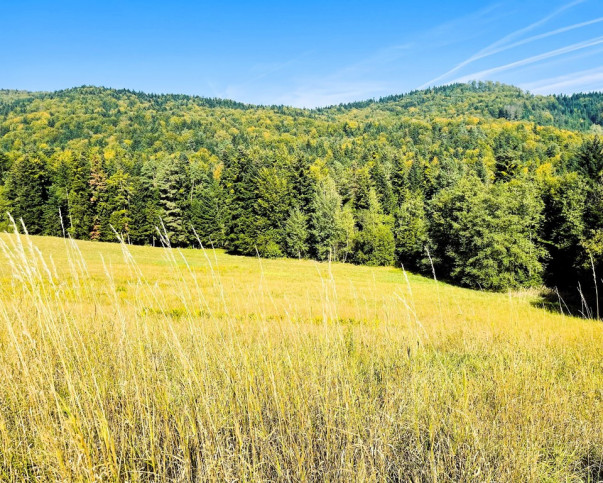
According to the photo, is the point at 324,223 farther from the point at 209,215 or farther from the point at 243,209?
the point at 209,215

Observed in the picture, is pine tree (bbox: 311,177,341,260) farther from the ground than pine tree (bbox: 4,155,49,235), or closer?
closer

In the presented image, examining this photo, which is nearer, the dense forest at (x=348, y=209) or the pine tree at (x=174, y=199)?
the dense forest at (x=348, y=209)

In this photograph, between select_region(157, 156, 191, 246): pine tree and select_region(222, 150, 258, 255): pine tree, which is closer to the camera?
select_region(222, 150, 258, 255): pine tree

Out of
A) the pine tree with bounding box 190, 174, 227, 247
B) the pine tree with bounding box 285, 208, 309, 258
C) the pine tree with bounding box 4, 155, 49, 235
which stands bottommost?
the pine tree with bounding box 285, 208, 309, 258

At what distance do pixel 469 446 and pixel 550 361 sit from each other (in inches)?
120

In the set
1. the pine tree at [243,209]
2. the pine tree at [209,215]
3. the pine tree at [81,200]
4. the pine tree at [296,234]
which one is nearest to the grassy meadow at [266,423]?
the pine tree at [243,209]

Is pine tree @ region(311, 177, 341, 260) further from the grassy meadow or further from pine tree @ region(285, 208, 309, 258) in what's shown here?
the grassy meadow

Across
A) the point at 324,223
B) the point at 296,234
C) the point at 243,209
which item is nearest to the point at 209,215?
the point at 243,209

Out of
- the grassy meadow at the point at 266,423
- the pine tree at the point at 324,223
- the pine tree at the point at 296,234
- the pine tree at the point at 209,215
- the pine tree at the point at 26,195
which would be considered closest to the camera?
the grassy meadow at the point at 266,423

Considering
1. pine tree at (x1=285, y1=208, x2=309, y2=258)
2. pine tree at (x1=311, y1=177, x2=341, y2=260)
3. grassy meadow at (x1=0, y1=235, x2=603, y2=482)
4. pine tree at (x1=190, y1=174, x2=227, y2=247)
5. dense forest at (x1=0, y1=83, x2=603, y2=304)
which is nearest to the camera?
grassy meadow at (x1=0, y1=235, x2=603, y2=482)

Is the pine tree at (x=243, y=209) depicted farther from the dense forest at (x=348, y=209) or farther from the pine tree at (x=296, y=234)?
the pine tree at (x=296, y=234)

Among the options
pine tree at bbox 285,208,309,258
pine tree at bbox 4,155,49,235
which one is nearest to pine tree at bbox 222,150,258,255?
pine tree at bbox 285,208,309,258

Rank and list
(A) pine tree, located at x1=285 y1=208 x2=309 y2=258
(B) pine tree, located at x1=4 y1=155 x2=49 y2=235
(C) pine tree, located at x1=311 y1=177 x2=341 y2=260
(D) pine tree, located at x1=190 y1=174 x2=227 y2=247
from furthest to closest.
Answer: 1. (C) pine tree, located at x1=311 y1=177 x2=341 y2=260
2. (D) pine tree, located at x1=190 y1=174 x2=227 y2=247
3. (A) pine tree, located at x1=285 y1=208 x2=309 y2=258
4. (B) pine tree, located at x1=4 y1=155 x2=49 y2=235

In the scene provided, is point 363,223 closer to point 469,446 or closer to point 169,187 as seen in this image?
point 169,187
